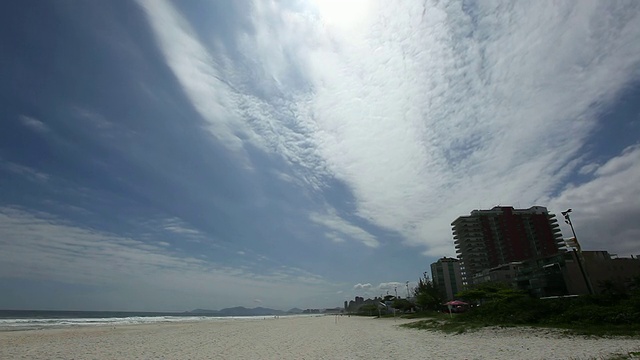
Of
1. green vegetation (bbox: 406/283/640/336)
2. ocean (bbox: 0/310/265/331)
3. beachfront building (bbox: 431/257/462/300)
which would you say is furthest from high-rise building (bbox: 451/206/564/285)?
green vegetation (bbox: 406/283/640/336)

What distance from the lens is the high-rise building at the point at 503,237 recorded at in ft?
386

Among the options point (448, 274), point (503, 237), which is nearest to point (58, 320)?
point (448, 274)

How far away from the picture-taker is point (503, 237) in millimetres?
119562

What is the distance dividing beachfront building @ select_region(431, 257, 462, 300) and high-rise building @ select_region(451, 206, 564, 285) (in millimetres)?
2467

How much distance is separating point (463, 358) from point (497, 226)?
12618 centimetres

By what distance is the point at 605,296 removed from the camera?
18.6 m

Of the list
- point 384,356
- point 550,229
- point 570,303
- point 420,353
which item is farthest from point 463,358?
point 550,229

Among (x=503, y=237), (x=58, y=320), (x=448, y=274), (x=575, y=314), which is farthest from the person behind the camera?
(x=448, y=274)

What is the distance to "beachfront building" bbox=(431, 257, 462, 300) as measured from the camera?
406 feet

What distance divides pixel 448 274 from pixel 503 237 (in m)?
24.4

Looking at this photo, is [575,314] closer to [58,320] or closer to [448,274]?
[58,320]

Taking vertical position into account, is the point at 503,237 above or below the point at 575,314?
above

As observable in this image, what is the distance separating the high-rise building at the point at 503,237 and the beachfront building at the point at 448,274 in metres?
2.47

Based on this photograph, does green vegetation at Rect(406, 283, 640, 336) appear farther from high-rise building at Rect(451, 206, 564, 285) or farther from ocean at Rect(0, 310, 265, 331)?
high-rise building at Rect(451, 206, 564, 285)
